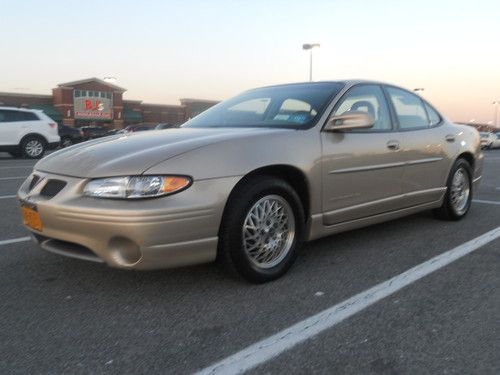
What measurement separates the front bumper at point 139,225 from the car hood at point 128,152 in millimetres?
136

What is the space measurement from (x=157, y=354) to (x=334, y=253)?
2.05m

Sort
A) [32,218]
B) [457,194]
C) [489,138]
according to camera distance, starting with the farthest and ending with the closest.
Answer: [489,138], [457,194], [32,218]

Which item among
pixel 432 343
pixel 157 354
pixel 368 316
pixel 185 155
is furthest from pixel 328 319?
pixel 185 155

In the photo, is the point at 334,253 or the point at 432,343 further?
the point at 334,253

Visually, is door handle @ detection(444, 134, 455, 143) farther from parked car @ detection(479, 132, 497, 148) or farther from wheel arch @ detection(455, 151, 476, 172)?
parked car @ detection(479, 132, 497, 148)

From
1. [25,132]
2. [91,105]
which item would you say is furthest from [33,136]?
[91,105]

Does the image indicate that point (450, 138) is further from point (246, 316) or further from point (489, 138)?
point (489, 138)

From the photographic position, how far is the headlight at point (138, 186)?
2.81 metres

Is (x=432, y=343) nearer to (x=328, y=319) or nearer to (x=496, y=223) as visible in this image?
(x=328, y=319)

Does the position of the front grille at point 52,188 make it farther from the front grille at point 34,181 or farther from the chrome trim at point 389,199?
the chrome trim at point 389,199

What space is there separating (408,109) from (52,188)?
327 cm

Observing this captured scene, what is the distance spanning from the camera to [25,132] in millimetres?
15148

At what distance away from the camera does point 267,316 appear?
2799 mm

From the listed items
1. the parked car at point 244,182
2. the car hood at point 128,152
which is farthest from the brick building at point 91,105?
the car hood at point 128,152
